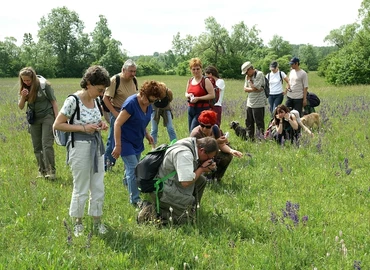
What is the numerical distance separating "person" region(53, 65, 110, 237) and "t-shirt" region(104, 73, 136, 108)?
195cm

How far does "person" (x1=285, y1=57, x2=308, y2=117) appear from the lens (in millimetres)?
8055

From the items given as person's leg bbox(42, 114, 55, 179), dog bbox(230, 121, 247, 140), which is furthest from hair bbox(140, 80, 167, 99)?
dog bbox(230, 121, 247, 140)

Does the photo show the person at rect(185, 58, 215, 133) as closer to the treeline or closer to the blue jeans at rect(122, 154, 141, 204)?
the blue jeans at rect(122, 154, 141, 204)

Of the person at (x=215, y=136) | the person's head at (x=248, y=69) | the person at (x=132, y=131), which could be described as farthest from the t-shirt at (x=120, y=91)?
the person's head at (x=248, y=69)

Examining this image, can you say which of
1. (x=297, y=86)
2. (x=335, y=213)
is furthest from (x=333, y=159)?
(x=297, y=86)

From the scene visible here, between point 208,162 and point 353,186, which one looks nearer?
point 208,162

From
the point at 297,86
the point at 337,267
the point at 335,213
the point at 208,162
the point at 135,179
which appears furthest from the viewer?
the point at 297,86

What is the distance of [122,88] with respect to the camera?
18.2ft

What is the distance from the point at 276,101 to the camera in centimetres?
854

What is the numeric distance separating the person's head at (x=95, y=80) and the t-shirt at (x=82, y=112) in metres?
0.16

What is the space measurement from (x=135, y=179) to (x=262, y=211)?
5.16 ft

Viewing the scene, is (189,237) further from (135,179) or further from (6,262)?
(6,262)

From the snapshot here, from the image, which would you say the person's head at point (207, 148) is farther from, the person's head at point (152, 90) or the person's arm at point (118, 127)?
the person's arm at point (118, 127)

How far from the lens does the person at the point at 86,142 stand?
10.9ft
